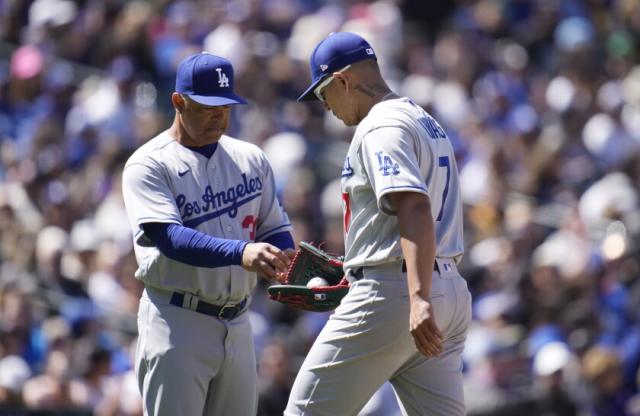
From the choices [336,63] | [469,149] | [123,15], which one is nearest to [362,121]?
[336,63]

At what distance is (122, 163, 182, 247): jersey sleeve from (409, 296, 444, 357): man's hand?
1254 millimetres

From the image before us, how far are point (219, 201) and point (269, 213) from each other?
0.32m

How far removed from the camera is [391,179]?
486 cm

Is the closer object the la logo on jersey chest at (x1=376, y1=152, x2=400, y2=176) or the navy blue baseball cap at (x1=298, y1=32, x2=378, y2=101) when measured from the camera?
the la logo on jersey chest at (x1=376, y1=152, x2=400, y2=176)

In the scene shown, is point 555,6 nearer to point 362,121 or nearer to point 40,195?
point 40,195

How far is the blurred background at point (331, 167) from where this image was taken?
9.74 meters

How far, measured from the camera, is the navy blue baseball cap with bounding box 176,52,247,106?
18.7ft

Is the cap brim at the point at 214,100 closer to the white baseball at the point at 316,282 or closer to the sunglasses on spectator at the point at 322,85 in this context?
the sunglasses on spectator at the point at 322,85

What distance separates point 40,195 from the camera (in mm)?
12141

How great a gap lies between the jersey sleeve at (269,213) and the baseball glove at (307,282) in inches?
18.6

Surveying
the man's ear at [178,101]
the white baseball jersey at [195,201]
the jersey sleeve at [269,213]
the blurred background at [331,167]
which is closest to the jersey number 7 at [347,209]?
the white baseball jersey at [195,201]

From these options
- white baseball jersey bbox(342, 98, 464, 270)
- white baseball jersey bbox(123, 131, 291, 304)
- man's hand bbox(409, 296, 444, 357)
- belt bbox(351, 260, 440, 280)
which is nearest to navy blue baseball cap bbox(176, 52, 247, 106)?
white baseball jersey bbox(123, 131, 291, 304)

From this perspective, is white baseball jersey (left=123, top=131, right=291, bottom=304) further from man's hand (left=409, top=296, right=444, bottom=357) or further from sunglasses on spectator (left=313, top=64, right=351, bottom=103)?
man's hand (left=409, top=296, right=444, bottom=357)

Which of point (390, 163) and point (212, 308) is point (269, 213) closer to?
point (212, 308)
